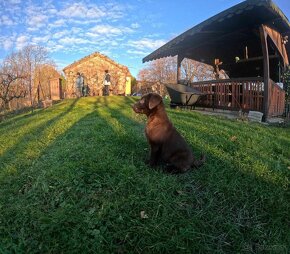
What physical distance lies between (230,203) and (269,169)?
1.29m

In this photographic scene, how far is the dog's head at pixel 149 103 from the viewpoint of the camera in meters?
3.66

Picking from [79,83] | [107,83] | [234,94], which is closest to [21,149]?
[234,94]

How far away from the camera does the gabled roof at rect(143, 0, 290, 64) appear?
7.93 meters

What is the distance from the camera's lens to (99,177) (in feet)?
11.1

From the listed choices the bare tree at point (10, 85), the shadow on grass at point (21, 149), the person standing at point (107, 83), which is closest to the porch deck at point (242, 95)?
the shadow on grass at point (21, 149)

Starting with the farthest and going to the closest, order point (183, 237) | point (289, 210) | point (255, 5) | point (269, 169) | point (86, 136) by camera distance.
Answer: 1. point (255, 5)
2. point (86, 136)
3. point (269, 169)
4. point (289, 210)
5. point (183, 237)

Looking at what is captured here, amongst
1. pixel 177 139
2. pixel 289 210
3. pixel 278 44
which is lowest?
pixel 289 210

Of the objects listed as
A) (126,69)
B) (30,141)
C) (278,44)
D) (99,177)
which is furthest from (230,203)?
(126,69)

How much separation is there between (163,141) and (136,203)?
0.99 meters

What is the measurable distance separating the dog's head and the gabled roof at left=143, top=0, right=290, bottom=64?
18.3 feet

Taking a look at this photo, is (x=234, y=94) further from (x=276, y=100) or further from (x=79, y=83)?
(x=79, y=83)

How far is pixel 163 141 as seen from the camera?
11.8 feet

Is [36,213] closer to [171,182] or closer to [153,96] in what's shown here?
[171,182]

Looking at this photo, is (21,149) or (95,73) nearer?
(21,149)
